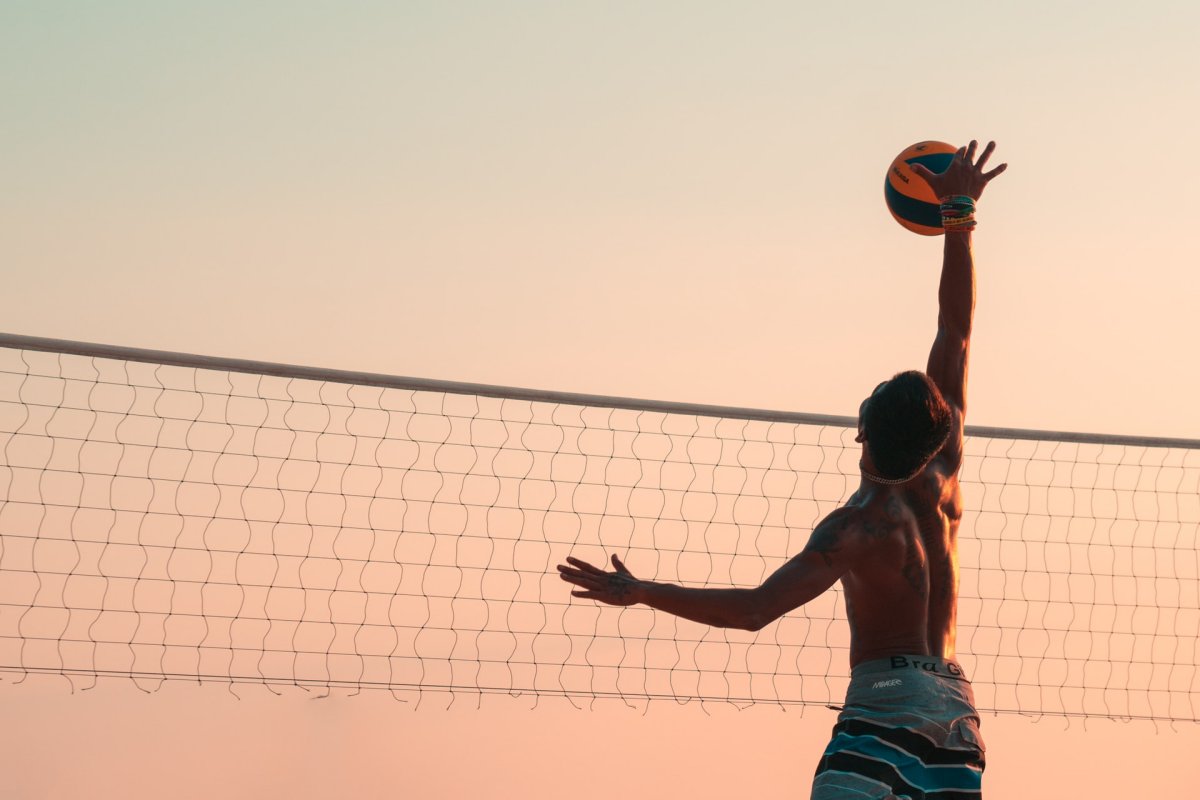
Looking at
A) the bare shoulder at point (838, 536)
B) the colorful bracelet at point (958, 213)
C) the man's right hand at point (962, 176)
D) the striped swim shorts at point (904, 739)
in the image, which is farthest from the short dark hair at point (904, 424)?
the man's right hand at point (962, 176)

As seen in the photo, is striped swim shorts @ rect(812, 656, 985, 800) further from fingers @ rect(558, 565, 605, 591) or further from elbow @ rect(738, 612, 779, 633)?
fingers @ rect(558, 565, 605, 591)

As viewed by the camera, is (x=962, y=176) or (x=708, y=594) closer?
(x=708, y=594)

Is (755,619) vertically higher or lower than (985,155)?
lower

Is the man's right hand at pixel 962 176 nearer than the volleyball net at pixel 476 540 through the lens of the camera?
Yes

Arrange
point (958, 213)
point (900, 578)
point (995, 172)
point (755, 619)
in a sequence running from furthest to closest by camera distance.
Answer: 1. point (995, 172)
2. point (958, 213)
3. point (900, 578)
4. point (755, 619)

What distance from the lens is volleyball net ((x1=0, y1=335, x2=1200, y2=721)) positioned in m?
6.92

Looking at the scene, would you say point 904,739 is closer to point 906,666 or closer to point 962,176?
point 906,666

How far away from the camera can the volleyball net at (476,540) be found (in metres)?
6.92

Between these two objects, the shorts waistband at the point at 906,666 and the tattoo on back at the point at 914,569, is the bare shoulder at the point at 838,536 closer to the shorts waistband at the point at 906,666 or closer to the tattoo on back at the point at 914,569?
the tattoo on back at the point at 914,569

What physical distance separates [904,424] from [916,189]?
6.03 feet

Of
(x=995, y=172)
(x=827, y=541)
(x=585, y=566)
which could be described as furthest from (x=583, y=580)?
(x=995, y=172)

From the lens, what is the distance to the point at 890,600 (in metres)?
3.98

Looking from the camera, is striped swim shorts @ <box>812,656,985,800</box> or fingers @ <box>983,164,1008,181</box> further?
fingers @ <box>983,164,1008,181</box>

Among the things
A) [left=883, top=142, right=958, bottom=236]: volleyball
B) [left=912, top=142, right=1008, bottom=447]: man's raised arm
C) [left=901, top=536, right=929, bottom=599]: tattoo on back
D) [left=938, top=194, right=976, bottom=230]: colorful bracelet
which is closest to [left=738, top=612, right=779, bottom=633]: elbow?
[left=901, top=536, right=929, bottom=599]: tattoo on back
